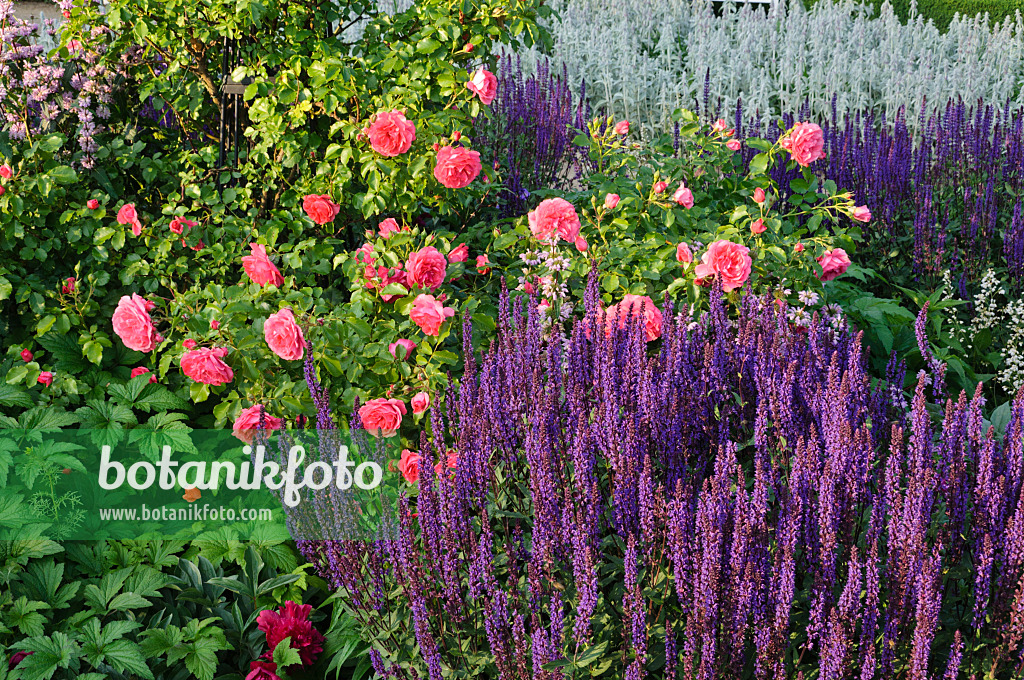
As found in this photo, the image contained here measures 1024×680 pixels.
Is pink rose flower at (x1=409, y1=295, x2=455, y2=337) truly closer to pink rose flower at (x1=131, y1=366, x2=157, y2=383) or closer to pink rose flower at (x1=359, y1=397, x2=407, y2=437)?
pink rose flower at (x1=359, y1=397, x2=407, y2=437)

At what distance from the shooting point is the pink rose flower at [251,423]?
232 cm

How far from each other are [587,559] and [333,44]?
2342mm

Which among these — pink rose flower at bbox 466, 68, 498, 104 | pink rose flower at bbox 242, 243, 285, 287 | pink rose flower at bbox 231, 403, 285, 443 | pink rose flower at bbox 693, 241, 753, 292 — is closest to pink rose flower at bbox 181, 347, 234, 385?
pink rose flower at bbox 231, 403, 285, 443

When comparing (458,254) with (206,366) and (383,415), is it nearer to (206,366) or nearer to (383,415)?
(383,415)

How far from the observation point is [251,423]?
2.32 meters

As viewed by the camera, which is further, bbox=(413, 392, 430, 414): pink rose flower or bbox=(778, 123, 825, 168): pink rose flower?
bbox=(778, 123, 825, 168): pink rose flower

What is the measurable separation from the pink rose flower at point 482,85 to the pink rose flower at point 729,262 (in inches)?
37.0

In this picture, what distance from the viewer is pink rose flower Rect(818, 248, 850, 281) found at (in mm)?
2953

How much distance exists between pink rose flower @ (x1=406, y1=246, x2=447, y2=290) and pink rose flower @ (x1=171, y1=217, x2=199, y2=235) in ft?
2.86

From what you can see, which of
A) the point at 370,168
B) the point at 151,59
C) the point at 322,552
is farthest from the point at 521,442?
the point at 151,59

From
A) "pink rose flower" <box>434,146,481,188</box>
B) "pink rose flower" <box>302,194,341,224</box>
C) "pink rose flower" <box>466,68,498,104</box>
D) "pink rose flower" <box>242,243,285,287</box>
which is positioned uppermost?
"pink rose flower" <box>466,68,498,104</box>

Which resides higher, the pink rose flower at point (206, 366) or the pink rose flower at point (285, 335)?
the pink rose flower at point (285, 335)

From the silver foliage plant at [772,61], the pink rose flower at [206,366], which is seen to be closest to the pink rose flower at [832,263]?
the pink rose flower at [206,366]

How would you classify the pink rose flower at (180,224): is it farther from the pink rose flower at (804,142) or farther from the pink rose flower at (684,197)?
the pink rose flower at (804,142)
